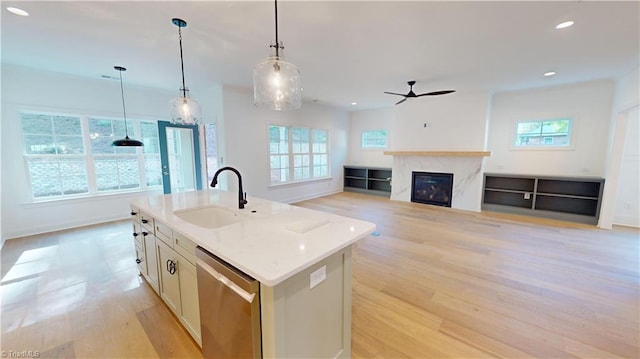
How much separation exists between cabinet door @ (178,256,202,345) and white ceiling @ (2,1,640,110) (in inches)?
85.8

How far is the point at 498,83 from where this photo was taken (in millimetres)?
4648

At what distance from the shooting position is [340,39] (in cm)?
279

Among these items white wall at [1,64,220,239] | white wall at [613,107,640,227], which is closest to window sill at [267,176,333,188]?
white wall at [1,64,220,239]

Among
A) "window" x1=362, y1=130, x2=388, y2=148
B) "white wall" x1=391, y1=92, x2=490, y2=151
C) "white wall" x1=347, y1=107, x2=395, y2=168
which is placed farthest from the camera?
"window" x1=362, y1=130, x2=388, y2=148

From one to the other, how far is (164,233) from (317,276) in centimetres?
139

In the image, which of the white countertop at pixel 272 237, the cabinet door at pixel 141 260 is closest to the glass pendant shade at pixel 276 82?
the white countertop at pixel 272 237

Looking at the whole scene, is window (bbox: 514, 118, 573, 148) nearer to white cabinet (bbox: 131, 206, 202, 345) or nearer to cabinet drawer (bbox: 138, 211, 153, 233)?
white cabinet (bbox: 131, 206, 202, 345)

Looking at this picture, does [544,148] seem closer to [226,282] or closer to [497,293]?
[497,293]

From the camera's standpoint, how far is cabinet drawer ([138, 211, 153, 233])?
2168 mm

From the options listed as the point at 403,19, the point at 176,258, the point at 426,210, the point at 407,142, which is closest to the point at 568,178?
the point at 426,210

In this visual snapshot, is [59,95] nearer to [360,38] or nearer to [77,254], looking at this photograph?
[77,254]

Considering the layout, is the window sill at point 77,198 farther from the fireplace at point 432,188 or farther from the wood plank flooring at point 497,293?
the fireplace at point 432,188

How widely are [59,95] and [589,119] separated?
971 cm

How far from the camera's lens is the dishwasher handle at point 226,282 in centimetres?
115
